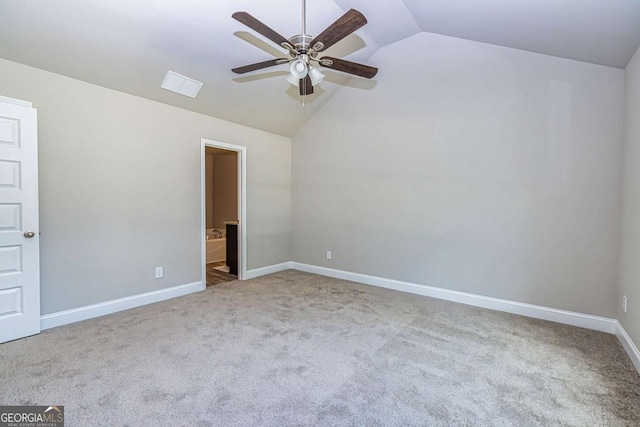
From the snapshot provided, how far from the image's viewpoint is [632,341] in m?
2.61

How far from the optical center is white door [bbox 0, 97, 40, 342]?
8.91 ft

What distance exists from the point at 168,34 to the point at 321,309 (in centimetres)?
328

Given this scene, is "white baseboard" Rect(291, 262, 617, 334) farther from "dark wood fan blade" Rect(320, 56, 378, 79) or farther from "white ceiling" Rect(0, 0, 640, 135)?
"dark wood fan blade" Rect(320, 56, 378, 79)

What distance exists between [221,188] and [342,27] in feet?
21.8

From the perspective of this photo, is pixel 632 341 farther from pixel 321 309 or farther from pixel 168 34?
pixel 168 34

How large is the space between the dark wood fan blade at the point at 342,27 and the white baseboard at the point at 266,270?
370cm

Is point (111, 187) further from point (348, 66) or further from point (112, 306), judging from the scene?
point (348, 66)

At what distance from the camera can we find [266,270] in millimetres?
5312

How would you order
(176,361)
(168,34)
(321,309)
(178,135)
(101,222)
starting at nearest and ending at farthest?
1. (176,361)
2. (168,34)
3. (101,222)
4. (321,309)
5. (178,135)

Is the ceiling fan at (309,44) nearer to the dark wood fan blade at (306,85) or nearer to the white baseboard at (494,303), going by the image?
the dark wood fan blade at (306,85)

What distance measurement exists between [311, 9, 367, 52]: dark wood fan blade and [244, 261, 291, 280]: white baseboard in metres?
3.70

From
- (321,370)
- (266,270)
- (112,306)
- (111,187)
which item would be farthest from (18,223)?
(266,270)

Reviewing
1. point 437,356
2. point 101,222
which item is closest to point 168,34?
point 101,222

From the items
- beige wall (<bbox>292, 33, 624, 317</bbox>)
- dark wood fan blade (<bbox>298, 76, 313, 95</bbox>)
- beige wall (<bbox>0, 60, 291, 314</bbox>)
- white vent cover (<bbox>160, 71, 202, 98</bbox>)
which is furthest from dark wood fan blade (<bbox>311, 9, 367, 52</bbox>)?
beige wall (<bbox>0, 60, 291, 314</bbox>)
